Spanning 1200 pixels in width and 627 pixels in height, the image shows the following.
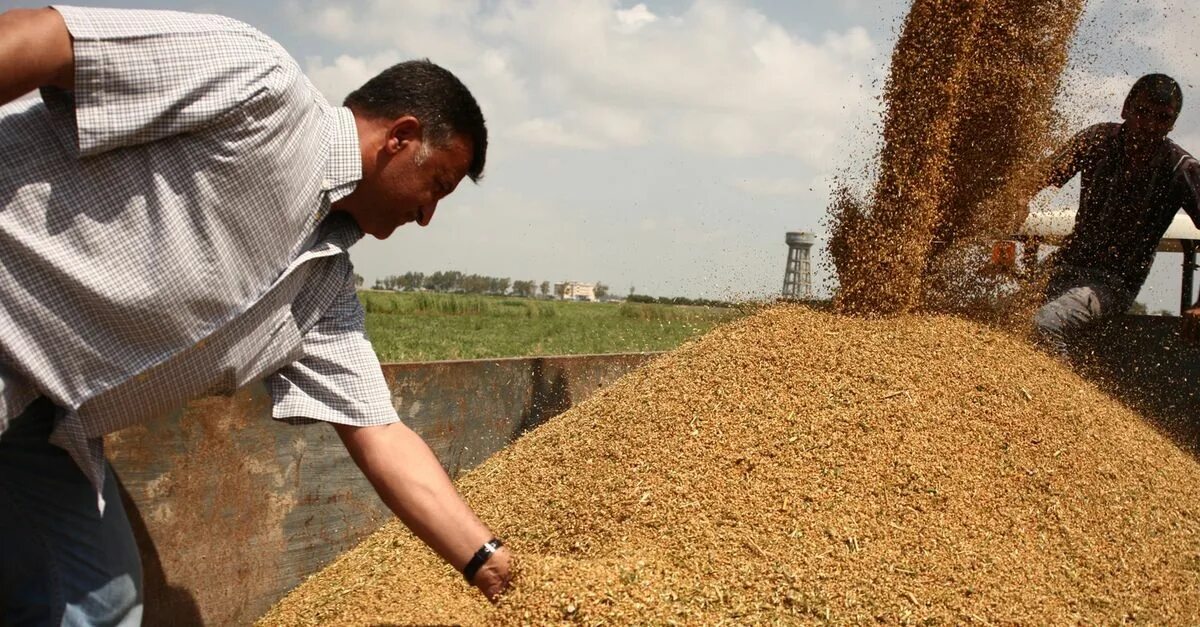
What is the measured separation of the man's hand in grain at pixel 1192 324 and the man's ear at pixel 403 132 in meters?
3.58

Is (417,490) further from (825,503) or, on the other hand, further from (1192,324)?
(1192,324)

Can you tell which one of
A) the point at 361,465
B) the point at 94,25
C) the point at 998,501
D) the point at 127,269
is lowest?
the point at 998,501

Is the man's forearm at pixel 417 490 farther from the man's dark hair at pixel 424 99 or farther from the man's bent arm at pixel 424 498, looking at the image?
the man's dark hair at pixel 424 99

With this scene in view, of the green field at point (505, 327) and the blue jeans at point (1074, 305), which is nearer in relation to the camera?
the blue jeans at point (1074, 305)

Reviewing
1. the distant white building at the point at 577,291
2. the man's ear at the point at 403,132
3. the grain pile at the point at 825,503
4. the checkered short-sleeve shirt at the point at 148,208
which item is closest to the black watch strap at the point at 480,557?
the grain pile at the point at 825,503

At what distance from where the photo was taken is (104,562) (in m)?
1.63

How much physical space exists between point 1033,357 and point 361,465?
2.74m

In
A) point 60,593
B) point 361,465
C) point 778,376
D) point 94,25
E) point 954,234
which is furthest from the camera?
point 954,234

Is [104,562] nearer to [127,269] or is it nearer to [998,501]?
[127,269]

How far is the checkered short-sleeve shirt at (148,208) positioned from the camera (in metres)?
1.36

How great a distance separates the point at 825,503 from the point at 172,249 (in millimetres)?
1711

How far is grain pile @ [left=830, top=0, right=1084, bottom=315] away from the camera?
3789 millimetres

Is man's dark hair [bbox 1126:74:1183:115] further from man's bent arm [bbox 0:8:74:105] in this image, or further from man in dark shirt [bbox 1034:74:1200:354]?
man's bent arm [bbox 0:8:74:105]

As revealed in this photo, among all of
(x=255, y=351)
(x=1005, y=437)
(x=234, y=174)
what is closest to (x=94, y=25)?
(x=234, y=174)
